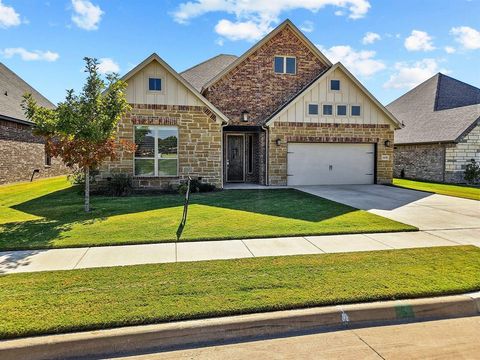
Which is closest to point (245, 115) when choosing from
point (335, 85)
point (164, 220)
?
point (335, 85)

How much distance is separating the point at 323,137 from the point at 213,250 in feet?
39.6

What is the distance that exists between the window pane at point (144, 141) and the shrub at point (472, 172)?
17.2 m

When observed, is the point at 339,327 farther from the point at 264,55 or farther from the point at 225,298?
the point at 264,55

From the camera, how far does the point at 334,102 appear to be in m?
17.0

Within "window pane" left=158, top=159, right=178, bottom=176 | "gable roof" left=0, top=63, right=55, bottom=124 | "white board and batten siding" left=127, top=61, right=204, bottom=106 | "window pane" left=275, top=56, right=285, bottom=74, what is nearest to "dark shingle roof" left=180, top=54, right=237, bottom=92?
"window pane" left=275, top=56, right=285, bottom=74

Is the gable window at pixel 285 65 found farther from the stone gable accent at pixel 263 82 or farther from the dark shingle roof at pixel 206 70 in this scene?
the dark shingle roof at pixel 206 70

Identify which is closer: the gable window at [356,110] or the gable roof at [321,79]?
the gable roof at [321,79]

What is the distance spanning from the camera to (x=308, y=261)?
559 cm

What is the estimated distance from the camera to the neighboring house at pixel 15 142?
17.8 m

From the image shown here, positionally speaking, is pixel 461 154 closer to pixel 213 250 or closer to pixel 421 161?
pixel 421 161

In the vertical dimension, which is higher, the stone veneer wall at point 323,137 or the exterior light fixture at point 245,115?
the exterior light fixture at point 245,115

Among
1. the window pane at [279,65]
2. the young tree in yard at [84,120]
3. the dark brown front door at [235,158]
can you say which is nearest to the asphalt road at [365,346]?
the young tree in yard at [84,120]

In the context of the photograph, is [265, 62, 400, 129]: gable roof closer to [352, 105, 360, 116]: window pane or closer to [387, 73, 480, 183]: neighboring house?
[352, 105, 360, 116]: window pane

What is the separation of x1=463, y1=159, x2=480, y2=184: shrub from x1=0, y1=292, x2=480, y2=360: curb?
1831 centimetres
